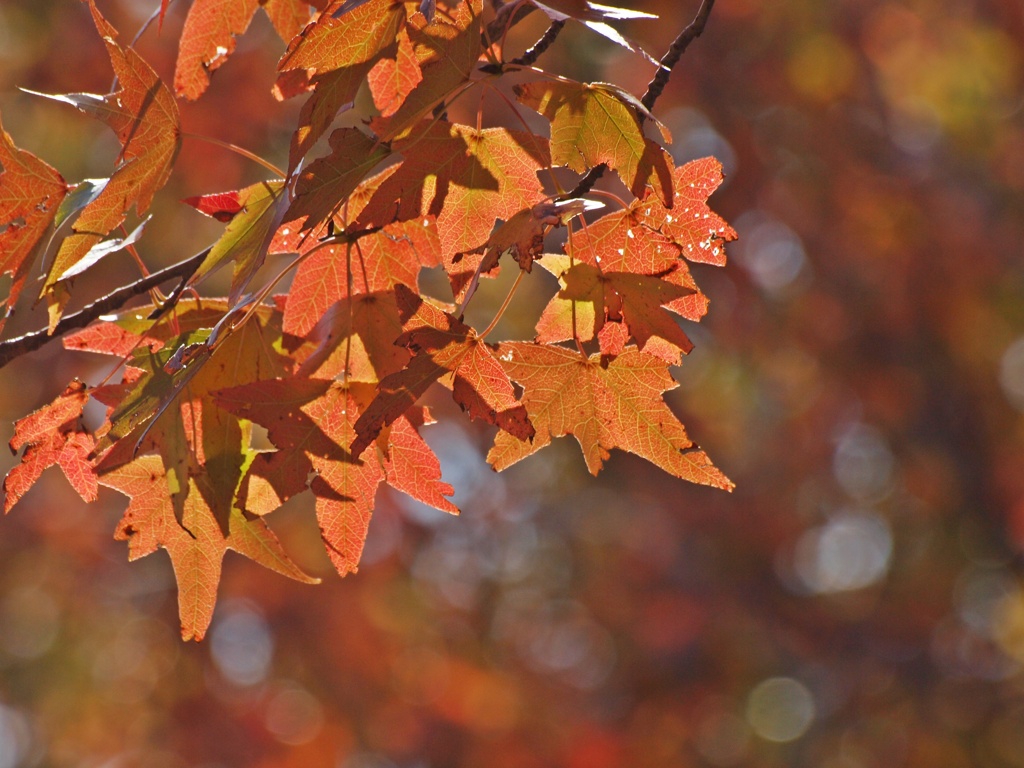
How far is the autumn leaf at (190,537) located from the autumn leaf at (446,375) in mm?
304

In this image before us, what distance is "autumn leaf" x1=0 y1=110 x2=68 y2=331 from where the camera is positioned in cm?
123

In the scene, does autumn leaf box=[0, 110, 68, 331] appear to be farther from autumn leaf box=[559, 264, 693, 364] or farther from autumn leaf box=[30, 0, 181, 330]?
autumn leaf box=[559, 264, 693, 364]

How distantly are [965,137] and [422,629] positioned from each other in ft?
19.4

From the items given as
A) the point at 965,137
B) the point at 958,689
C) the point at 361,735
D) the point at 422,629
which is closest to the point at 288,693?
the point at 361,735

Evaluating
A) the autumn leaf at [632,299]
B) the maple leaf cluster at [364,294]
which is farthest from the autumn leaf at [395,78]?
the autumn leaf at [632,299]

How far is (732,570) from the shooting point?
726cm

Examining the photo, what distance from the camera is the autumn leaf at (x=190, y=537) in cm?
125

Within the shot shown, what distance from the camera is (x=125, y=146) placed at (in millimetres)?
1181

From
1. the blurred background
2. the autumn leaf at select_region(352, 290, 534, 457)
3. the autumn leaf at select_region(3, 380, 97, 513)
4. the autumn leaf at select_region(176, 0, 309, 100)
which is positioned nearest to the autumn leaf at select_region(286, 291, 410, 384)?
the autumn leaf at select_region(352, 290, 534, 457)

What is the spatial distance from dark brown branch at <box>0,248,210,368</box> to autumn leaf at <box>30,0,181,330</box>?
11cm

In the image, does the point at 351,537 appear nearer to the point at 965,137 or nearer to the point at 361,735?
the point at 361,735

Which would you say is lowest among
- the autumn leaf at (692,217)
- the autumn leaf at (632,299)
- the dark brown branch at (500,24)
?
the autumn leaf at (632,299)

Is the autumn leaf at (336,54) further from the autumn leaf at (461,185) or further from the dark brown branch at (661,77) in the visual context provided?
the dark brown branch at (661,77)

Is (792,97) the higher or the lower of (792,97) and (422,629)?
the higher
